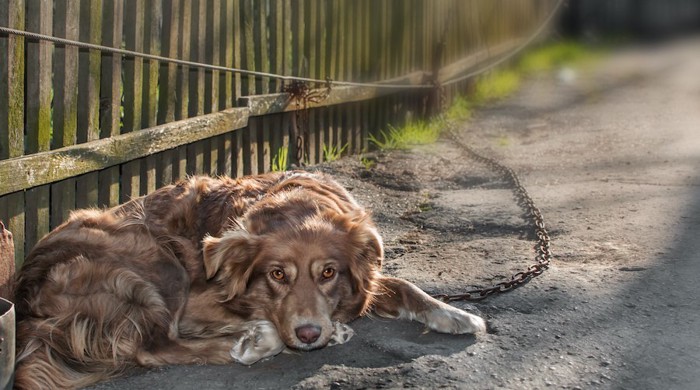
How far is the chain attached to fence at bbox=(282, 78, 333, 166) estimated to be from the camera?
8.31 metres

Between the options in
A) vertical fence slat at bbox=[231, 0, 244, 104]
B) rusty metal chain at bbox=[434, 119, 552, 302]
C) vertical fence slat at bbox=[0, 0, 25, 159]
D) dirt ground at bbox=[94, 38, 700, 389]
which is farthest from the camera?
vertical fence slat at bbox=[231, 0, 244, 104]

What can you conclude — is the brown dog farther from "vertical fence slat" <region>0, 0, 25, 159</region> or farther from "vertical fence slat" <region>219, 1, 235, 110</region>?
"vertical fence slat" <region>219, 1, 235, 110</region>

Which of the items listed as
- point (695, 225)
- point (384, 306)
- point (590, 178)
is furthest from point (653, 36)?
point (384, 306)

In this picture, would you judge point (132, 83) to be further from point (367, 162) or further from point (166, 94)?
point (367, 162)

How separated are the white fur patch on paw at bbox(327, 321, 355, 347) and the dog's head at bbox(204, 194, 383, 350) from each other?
0.06 meters

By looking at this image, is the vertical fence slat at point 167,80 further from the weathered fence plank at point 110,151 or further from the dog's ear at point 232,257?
the dog's ear at point 232,257

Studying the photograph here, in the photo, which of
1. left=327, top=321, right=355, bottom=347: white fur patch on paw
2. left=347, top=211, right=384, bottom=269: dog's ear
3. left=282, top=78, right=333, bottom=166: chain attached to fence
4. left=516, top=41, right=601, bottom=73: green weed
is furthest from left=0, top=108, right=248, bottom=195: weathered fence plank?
left=516, top=41, right=601, bottom=73: green weed

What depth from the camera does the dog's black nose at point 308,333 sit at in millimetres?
4332

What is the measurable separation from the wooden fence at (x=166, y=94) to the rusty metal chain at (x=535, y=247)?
1706 mm

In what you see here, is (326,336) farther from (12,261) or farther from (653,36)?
(653,36)

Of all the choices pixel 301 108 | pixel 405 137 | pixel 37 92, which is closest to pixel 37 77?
pixel 37 92

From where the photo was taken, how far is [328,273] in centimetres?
A: 466

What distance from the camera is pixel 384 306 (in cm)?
499

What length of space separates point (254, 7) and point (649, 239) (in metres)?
3.69
